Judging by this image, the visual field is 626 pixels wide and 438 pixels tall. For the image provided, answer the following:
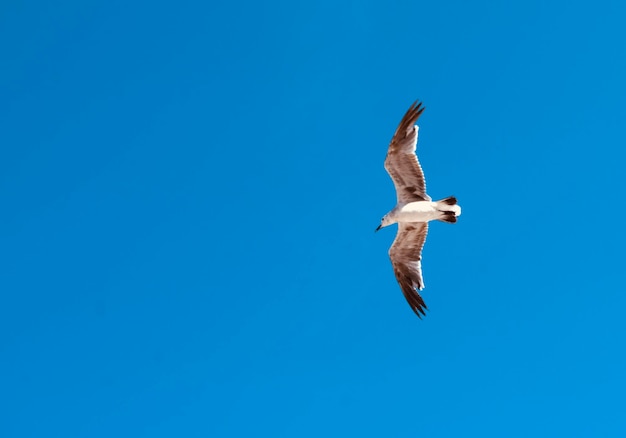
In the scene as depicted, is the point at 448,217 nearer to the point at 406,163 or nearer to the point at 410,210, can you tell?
the point at 410,210

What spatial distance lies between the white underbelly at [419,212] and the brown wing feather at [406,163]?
40 centimetres

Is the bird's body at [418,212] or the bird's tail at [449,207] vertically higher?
the bird's body at [418,212]

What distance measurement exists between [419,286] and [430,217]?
367cm

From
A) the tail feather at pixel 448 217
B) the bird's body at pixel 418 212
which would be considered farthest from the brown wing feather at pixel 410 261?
the tail feather at pixel 448 217

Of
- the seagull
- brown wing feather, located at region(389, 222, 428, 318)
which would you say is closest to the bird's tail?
the seagull

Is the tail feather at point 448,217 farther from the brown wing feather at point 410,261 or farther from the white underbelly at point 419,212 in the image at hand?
the brown wing feather at point 410,261

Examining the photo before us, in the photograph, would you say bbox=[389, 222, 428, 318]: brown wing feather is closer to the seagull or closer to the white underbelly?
the seagull

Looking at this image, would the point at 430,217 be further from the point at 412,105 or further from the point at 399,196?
the point at 412,105

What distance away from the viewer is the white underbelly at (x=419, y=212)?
30.7 metres

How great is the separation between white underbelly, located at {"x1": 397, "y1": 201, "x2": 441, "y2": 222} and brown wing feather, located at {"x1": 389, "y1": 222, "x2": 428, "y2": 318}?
3.81 feet

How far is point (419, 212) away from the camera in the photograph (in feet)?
102

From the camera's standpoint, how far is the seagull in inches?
1188

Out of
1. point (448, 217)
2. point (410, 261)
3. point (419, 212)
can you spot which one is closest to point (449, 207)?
point (448, 217)

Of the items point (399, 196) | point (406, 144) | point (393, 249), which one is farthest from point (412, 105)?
point (393, 249)
